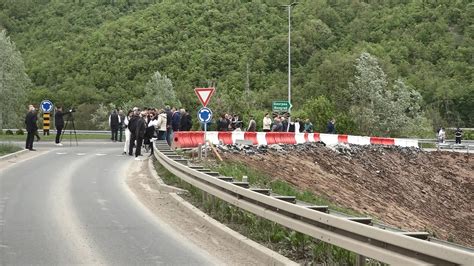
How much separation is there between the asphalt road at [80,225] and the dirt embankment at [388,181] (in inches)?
292

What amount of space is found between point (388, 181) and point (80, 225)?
2321 cm

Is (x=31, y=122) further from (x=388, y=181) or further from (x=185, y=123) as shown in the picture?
(x=388, y=181)

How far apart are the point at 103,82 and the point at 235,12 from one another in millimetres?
21070

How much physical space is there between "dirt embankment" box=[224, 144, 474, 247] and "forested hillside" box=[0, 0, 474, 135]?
4694cm

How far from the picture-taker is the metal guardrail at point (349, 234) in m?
5.12

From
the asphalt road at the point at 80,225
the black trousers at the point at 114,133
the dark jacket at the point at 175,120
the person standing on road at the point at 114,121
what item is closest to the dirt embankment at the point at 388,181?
the dark jacket at the point at 175,120

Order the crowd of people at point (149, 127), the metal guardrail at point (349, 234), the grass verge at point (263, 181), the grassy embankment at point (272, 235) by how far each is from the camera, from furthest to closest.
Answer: the crowd of people at point (149, 127) → the grass verge at point (263, 181) → the grassy embankment at point (272, 235) → the metal guardrail at point (349, 234)

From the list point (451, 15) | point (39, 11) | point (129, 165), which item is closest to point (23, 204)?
point (129, 165)

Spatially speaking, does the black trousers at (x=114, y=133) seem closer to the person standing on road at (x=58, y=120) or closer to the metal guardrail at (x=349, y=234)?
the person standing on road at (x=58, y=120)

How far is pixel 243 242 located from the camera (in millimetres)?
8969

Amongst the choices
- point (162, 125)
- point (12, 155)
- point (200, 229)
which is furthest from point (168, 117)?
point (200, 229)

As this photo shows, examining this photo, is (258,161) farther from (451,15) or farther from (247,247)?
(451,15)

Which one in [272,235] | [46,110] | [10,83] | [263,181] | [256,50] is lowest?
[263,181]

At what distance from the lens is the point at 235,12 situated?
330ft
